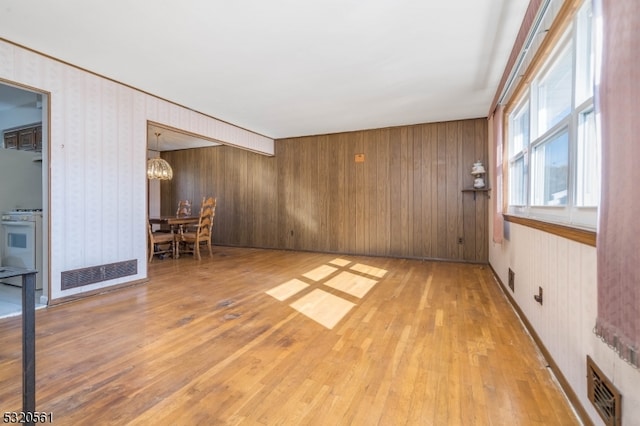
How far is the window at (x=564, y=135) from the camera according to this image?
1533 mm

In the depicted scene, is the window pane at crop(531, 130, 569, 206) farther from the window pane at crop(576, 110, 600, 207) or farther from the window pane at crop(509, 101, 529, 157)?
the window pane at crop(509, 101, 529, 157)

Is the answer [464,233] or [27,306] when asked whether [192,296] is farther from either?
[464,233]

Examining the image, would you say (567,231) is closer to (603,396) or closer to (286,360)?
(603,396)

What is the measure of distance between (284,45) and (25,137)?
5.02 m

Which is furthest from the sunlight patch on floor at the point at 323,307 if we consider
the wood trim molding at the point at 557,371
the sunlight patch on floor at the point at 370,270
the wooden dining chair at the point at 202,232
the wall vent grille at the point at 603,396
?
the wooden dining chair at the point at 202,232

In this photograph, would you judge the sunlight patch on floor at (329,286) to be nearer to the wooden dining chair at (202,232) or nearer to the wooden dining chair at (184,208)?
the wooden dining chair at (202,232)

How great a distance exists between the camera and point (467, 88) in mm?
3656

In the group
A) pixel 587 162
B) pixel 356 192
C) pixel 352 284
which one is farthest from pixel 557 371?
pixel 356 192

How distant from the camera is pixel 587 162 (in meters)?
1.57

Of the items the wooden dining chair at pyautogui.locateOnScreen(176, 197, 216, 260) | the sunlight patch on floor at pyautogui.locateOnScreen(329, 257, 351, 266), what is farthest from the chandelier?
the sunlight patch on floor at pyautogui.locateOnScreen(329, 257, 351, 266)

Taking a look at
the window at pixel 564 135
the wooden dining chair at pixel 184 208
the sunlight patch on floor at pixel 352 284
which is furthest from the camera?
the wooden dining chair at pixel 184 208

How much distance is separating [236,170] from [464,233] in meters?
Result: 5.12

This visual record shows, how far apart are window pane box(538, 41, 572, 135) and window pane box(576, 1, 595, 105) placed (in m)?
0.21

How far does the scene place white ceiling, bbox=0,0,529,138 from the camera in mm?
2182
